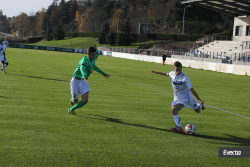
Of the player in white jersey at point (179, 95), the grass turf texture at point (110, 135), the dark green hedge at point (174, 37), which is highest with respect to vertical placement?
the dark green hedge at point (174, 37)

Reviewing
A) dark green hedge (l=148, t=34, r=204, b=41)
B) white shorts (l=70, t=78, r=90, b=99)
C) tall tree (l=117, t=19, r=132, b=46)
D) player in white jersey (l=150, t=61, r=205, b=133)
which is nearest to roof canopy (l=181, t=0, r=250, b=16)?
dark green hedge (l=148, t=34, r=204, b=41)

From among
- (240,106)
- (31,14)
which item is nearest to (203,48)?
(240,106)

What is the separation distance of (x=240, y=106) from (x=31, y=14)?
7237 inches

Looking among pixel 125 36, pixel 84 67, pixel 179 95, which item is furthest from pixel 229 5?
pixel 84 67

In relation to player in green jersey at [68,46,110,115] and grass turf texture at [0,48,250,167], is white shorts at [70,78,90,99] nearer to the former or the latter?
player in green jersey at [68,46,110,115]

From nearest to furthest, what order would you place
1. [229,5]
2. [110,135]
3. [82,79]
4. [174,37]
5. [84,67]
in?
[110,135] → [84,67] → [82,79] → [229,5] → [174,37]

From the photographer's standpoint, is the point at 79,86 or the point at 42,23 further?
the point at 42,23

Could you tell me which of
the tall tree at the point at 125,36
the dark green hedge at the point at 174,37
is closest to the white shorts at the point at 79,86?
the dark green hedge at the point at 174,37

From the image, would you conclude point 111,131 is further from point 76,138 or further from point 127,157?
point 127,157

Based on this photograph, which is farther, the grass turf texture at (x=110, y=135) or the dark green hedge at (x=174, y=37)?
the dark green hedge at (x=174, y=37)

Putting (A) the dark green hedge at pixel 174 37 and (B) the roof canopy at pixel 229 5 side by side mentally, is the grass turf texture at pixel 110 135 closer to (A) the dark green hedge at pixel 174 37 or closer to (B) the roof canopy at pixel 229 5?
(B) the roof canopy at pixel 229 5

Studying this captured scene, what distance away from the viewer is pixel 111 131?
23.1 feet

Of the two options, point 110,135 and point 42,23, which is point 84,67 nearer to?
point 110,135

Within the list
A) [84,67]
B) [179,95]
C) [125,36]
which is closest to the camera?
[179,95]
